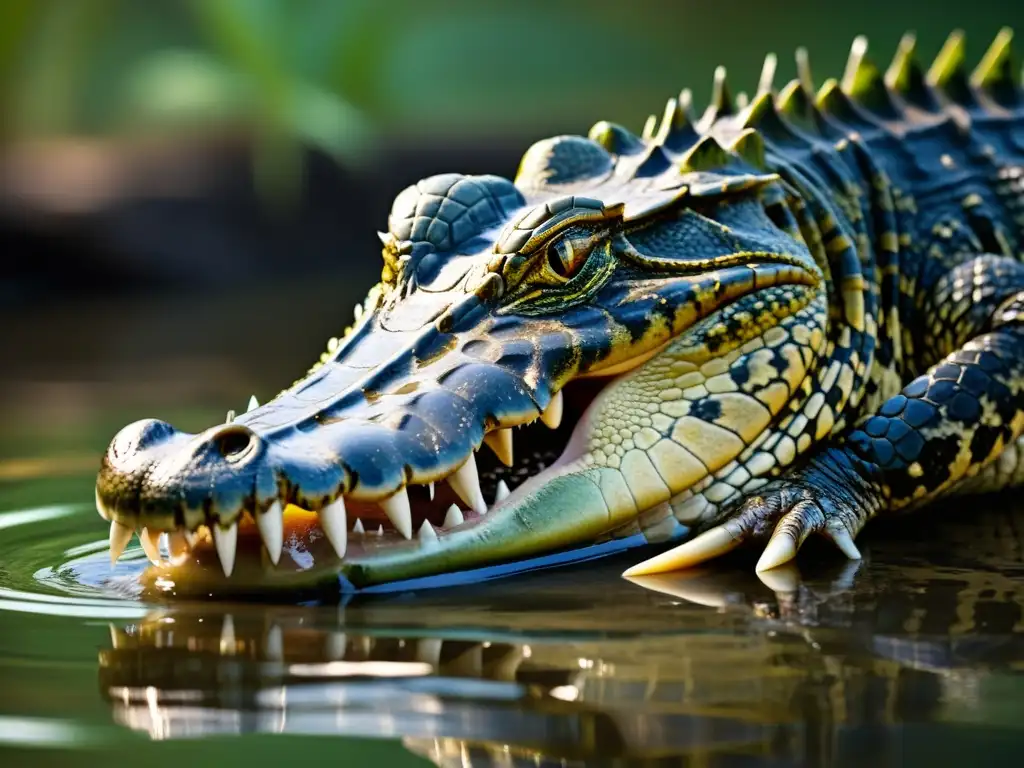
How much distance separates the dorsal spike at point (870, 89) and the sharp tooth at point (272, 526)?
110 inches

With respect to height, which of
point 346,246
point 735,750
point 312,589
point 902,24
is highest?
point 902,24

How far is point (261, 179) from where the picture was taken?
1109 cm

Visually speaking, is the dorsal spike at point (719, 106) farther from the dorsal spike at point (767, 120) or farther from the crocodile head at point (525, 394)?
the crocodile head at point (525, 394)

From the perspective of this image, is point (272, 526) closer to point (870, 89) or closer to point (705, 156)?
point (705, 156)

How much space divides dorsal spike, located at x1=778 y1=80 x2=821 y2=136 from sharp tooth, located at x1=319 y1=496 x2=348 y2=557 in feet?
7.50

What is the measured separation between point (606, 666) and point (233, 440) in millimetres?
797

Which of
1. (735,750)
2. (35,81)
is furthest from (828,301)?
(35,81)

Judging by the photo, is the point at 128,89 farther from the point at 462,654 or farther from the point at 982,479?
the point at 462,654

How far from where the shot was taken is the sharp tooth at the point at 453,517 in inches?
119

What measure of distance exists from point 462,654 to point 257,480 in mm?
480

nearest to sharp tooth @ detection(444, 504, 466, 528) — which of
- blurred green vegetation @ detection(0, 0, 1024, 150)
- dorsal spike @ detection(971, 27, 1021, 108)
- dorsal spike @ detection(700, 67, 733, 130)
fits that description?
dorsal spike @ detection(700, 67, 733, 130)

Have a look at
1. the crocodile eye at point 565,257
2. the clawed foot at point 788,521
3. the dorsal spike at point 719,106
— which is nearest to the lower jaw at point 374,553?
the clawed foot at point 788,521

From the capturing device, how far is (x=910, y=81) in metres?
4.87

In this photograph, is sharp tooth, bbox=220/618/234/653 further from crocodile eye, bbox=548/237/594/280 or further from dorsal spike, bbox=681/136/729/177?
dorsal spike, bbox=681/136/729/177
